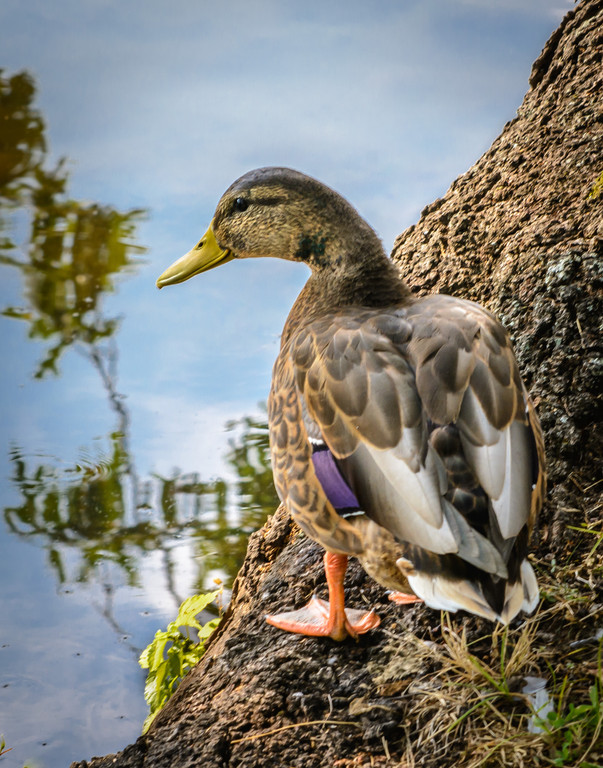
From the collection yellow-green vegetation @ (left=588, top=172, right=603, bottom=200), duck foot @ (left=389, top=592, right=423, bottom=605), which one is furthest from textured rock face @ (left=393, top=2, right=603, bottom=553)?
duck foot @ (left=389, top=592, right=423, bottom=605)

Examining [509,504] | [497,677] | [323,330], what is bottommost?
[497,677]

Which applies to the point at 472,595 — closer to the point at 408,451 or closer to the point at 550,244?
the point at 408,451

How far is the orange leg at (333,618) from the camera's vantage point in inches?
56.3

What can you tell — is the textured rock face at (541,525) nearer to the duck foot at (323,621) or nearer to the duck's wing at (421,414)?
the duck foot at (323,621)

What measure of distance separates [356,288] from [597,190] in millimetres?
783

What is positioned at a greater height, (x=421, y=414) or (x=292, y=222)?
(x=292, y=222)

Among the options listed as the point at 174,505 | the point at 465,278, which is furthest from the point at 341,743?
the point at 174,505

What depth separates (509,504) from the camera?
1082mm

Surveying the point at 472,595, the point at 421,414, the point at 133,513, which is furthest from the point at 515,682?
the point at 133,513

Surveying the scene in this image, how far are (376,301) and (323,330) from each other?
0.85 ft

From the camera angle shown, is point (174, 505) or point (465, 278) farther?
point (174, 505)

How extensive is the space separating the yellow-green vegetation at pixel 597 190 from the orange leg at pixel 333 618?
3.97 ft

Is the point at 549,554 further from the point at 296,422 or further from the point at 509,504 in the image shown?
the point at 296,422

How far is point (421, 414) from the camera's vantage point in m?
1.18
